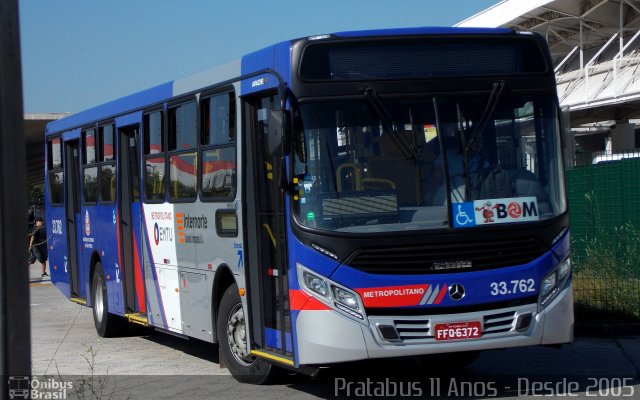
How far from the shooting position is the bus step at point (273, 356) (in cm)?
887

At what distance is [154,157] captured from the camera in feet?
40.8

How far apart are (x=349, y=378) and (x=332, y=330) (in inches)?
83.6

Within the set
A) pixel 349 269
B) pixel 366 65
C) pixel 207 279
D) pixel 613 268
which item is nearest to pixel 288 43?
pixel 366 65

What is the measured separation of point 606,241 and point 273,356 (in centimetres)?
747

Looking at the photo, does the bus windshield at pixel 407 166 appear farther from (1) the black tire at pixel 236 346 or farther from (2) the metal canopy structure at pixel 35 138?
(2) the metal canopy structure at pixel 35 138

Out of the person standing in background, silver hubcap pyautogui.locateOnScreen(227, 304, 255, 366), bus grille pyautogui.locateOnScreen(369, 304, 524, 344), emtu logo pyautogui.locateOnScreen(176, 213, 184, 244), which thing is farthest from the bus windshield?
the person standing in background

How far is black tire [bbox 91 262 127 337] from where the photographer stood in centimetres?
1479

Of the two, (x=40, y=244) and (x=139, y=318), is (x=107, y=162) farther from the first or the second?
(x=40, y=244)

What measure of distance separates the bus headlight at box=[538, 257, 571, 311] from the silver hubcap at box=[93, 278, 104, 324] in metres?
7.85

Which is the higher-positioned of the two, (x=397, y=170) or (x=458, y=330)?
(x=397, y=170)

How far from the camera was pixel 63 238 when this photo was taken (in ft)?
55.8

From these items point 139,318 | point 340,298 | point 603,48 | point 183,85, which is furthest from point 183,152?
point 603,48

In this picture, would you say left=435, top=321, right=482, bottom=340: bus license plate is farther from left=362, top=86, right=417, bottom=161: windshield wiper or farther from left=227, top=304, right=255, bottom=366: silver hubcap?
left=227, top=304, right=255, bottom=366: silver hubcap

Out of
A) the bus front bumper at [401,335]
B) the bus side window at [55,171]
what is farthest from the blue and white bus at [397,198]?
the bus side window at [55,171]
